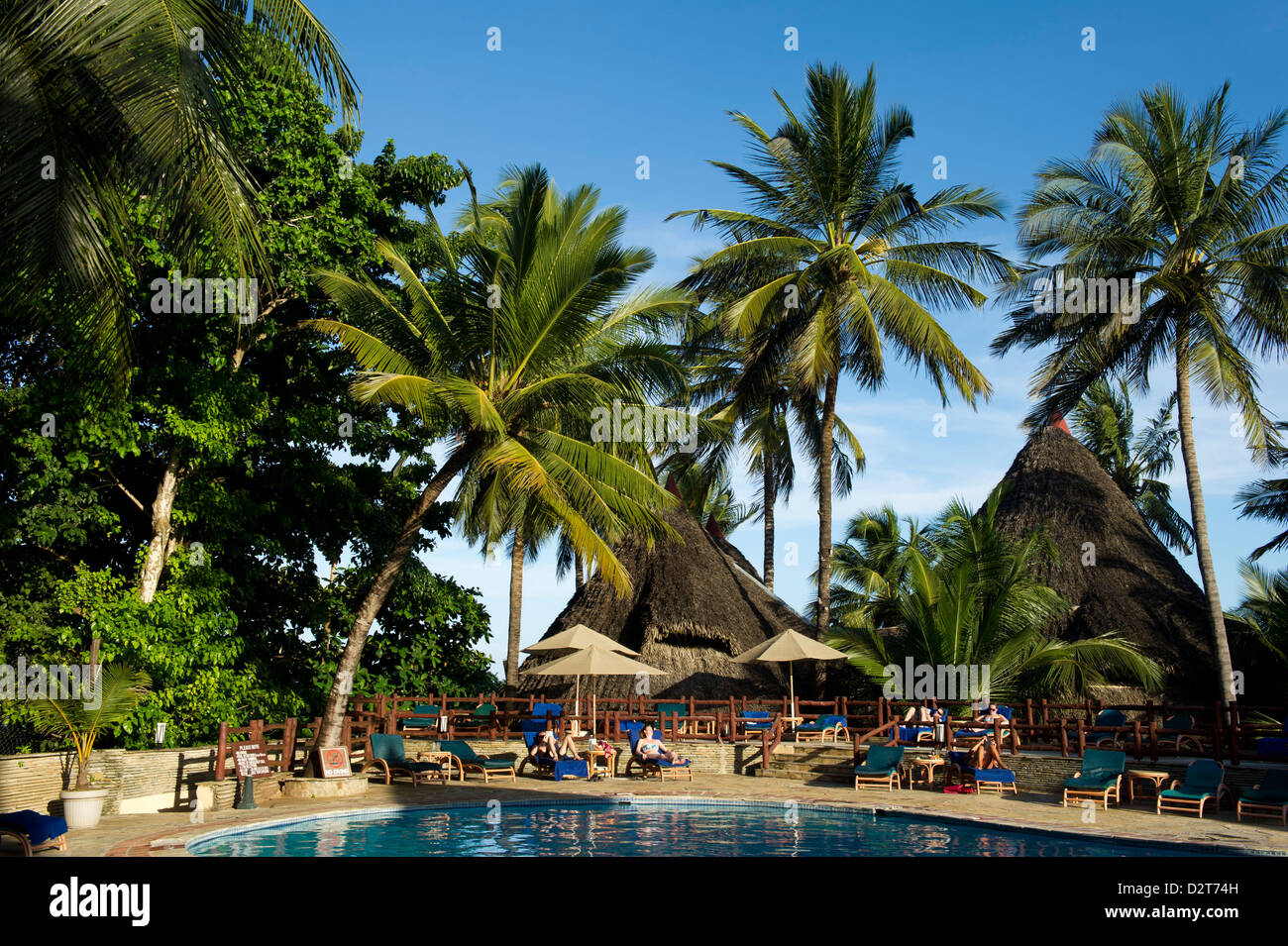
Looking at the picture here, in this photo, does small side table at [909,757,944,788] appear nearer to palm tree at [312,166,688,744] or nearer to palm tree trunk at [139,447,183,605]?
palm tree at [312,166,688,744]

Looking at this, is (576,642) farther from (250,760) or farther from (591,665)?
(250,760)

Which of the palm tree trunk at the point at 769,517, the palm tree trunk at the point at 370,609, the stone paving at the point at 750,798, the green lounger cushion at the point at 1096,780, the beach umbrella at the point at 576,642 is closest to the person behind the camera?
the stone paving at the point at 750,798

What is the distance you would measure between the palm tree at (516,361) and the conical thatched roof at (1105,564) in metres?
13.2

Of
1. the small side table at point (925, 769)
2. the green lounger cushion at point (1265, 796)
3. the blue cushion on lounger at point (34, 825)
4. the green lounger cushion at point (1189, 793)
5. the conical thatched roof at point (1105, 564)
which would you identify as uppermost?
the conical thatched roof at point (1105, 564)

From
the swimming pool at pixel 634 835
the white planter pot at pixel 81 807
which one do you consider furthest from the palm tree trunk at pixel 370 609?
the white planter pot at pixel 81 807

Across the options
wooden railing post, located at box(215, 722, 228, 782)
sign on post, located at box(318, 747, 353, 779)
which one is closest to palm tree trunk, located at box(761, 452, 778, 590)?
sign on post, located at box(318, 747, 353, 779)

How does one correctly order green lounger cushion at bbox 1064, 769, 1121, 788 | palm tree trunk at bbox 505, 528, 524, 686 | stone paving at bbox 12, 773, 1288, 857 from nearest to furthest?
stone paving at bbox 12, 773, 1288, 857, green lounger cushion at bbox 1064, 769, 1121, 788, palm tree trunk at bbox 505, 528, 524, 686

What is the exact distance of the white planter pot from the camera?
11.0m

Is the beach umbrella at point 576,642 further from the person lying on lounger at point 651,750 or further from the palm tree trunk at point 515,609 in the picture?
the palm tree trunk at point 515,609

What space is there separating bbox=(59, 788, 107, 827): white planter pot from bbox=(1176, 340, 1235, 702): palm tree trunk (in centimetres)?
1943

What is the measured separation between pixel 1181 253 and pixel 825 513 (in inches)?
370

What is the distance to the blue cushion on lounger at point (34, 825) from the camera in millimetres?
8766

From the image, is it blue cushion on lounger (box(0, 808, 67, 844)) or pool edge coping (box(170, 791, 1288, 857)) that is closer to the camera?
blue cushion on lounger (box(0, 808, 67, 844))
